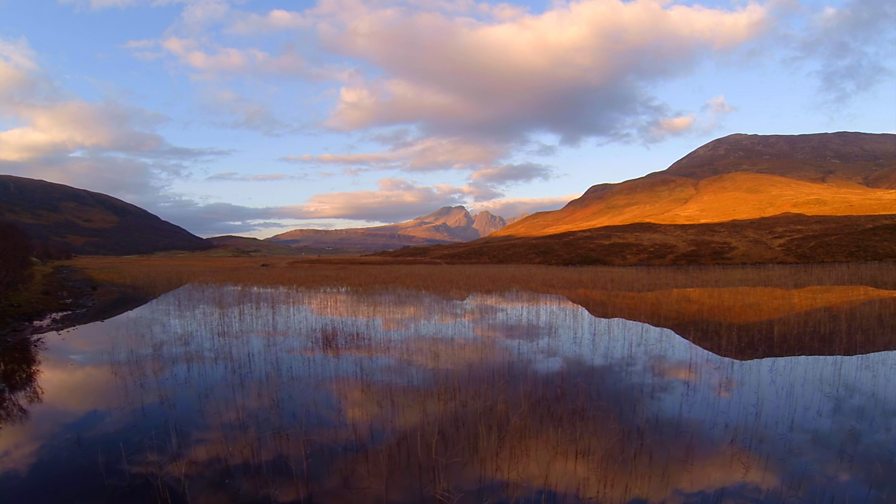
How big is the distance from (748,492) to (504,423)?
4.40 metres

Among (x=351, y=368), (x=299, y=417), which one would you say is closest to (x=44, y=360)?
(x=351, y=368)

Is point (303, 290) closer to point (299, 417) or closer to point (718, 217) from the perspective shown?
point (299, 417)

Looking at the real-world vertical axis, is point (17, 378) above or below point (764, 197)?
below

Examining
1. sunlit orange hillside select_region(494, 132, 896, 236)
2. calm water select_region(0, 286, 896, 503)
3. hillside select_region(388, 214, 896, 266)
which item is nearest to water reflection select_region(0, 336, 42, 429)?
calm water select_region(0, 286, 896, 503)

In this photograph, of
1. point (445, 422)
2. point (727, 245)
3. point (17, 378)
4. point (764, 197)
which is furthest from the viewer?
point (764, 197)

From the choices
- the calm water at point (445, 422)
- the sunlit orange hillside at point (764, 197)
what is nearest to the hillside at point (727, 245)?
the sunlit orange hillside at point (764, 197)

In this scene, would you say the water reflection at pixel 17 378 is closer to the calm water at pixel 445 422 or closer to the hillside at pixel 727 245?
the calm water at pixel 445 422

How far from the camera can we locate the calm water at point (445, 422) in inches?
307

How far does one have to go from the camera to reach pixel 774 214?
4082 inches

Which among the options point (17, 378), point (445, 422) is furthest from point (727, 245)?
point (17, 378)

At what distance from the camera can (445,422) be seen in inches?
396

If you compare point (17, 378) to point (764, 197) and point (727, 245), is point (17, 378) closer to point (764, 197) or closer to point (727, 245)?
point (727, 245)

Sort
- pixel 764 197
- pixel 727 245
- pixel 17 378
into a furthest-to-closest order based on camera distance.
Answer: pixel 764 197, pixel 727 245, pixel 17 378

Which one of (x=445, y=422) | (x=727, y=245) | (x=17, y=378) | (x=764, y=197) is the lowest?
(x=445, y=422)
